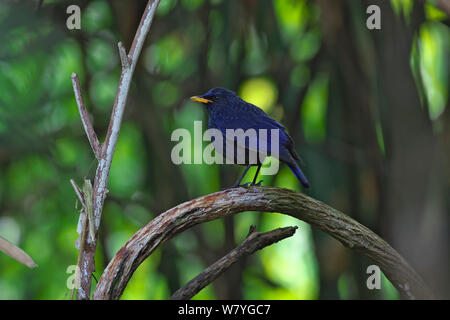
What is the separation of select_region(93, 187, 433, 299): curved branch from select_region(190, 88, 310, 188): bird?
8.4 inches

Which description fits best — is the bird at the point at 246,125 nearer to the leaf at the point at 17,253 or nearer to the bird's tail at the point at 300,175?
the bird's tail at the point at 300,175

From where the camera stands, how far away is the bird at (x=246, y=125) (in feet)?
9.55

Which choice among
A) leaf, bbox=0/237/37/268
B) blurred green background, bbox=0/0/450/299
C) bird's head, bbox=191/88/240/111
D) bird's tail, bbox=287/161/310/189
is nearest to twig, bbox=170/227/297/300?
bird's tail, bbox=287/161/310/189

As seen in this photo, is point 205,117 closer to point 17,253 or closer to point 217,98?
point 217,98

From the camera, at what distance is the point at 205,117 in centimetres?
499

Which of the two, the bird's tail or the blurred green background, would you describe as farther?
the blurred green background

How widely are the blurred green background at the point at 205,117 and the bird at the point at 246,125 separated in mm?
1378

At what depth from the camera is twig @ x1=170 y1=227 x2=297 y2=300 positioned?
2.40 meters

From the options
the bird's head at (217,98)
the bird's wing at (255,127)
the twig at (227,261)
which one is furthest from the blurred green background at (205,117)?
the twig at (227,261)

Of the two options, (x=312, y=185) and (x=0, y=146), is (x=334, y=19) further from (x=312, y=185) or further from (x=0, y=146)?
(x=0, y=146)

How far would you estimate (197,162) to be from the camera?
16.5ft

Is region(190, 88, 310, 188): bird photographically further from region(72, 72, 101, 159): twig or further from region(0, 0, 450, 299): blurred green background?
region(0, 0, 450, 299): blurred green background

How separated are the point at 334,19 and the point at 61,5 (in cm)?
236

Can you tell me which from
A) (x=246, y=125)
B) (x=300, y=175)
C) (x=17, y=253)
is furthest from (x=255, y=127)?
(x=17, y=253)
